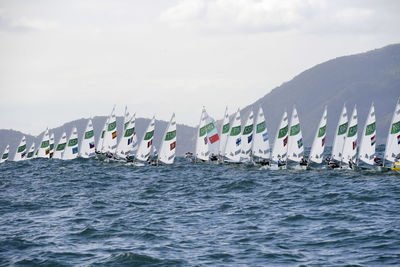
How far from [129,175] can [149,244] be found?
3885 centimetres

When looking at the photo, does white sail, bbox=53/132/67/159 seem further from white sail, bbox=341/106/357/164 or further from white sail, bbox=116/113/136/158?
white sail, bbox=341/106/357/164

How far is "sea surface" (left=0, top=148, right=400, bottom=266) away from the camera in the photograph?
24984 mm

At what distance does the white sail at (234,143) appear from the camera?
79.5 m

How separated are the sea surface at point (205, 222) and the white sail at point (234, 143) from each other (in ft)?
71.5

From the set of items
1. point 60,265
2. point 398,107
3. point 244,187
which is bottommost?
point 60,265

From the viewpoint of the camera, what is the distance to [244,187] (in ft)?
168

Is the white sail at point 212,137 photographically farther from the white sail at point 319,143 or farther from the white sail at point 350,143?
the white sail at point 350,143

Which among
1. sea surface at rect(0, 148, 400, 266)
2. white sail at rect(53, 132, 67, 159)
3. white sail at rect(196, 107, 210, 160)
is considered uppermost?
white sail at rect(196, 107, 210, 160)

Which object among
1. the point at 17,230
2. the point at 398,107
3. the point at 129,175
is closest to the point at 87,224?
the point at 17,230

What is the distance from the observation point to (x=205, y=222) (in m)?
33.2

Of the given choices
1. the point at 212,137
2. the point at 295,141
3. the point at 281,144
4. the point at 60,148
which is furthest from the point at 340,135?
the point at 60,148

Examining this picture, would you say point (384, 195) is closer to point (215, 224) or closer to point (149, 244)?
point (215, 224)

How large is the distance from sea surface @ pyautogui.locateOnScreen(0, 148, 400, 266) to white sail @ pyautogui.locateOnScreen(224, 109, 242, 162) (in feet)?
71.5

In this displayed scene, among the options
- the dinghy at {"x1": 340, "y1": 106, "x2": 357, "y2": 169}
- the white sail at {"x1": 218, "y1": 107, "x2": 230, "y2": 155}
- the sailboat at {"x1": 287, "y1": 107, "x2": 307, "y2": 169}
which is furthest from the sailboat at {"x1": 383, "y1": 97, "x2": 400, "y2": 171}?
the white sail at {"x1": 218, "y1": 107, "x2": 230, "y2": 155}
